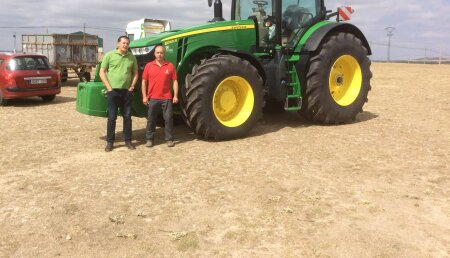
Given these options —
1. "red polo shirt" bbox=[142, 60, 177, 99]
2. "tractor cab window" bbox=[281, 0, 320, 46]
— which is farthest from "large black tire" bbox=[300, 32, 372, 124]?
"red polo shirt" bbox=[142, 60, 177, 99]

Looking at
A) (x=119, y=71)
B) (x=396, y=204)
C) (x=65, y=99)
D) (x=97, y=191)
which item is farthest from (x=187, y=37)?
(x=65, y=99)

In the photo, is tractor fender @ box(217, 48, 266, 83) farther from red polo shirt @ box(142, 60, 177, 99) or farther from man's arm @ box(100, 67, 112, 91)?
man's arm @ box(100, 67, 112, 91)

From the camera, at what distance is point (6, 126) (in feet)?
27.4

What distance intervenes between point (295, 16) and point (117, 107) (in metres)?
3.50

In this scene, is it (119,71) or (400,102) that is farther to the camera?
(400,102)

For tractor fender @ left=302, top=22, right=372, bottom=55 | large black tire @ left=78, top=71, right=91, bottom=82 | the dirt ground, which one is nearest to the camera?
the dirt ground

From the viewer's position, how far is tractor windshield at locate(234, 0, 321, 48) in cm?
721

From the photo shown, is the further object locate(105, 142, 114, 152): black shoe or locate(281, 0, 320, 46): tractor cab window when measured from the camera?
locate(281, 0, 320, 46): tractor cab window

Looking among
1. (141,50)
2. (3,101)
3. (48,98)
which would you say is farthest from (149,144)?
(48,98)

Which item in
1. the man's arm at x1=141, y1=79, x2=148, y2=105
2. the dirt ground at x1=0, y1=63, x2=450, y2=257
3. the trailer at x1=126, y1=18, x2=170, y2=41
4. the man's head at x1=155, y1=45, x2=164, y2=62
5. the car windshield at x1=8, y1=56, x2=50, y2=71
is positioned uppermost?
the trailer at x1=126, y1=18, x2=170, y2=41

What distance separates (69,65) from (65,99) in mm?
4422

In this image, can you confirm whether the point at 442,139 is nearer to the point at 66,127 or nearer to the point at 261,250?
the point at 261,250

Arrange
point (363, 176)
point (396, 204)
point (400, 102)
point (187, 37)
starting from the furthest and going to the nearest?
point (400, 102) < point (187, 37) < point (363, 176) < point (396, 204)

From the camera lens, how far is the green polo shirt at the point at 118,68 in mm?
5891
